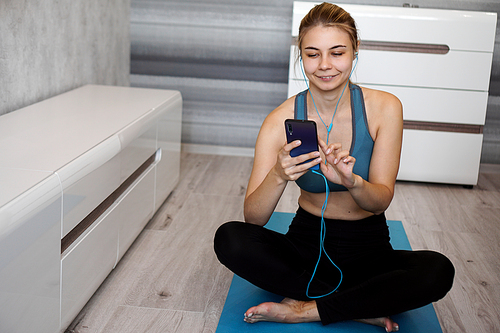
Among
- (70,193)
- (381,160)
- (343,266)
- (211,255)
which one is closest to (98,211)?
(70,193)

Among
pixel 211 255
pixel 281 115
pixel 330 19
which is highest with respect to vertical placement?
pixel 330 19

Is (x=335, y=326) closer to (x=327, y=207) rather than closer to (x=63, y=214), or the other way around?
(x=327, y=207)

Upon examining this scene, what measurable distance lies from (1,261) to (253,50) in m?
2.63

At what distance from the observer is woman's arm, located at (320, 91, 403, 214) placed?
1.40 metres

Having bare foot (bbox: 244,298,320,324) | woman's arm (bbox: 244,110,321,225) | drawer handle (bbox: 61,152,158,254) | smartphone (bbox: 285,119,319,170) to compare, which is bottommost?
bare foot (bbox: 244,298,320,324)

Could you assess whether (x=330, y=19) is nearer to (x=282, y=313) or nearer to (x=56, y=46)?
(x=282, y=313)

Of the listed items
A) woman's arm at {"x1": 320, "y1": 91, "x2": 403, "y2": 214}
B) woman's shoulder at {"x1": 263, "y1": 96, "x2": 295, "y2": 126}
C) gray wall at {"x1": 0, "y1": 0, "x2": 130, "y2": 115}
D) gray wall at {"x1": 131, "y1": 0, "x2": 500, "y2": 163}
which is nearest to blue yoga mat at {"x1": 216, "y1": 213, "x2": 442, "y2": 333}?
woman's arm at {"x1": 320, "y1": 91, "x2": 403, "y2": 214}

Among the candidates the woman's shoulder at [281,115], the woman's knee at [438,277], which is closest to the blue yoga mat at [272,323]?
the woman's knee at [438,277]

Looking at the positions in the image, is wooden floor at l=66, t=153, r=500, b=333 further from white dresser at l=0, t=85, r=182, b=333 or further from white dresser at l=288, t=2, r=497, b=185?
white dresser at l=288, t=2, r=497, b=185

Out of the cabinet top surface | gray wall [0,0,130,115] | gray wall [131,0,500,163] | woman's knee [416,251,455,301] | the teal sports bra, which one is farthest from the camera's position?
gray wall [131,0,500,163]

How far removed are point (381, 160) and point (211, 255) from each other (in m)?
0.83

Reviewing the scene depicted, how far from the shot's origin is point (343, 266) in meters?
1.56

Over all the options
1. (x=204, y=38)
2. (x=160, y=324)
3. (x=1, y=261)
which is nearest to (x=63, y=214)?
(x=1, y=261)

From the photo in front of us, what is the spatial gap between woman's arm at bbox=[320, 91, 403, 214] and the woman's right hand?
0.22 feet
